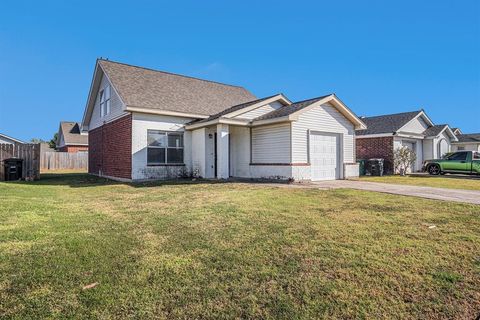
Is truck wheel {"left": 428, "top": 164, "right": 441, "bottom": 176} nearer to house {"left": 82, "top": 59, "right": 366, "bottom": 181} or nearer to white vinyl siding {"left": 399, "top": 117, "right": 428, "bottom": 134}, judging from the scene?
white vinyl siding {"left": 399, "top": 117, "right": 428, "bottom": 134}

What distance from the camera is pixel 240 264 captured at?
356cm

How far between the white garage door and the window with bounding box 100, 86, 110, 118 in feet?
39.7

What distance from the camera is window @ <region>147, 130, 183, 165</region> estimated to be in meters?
14.7

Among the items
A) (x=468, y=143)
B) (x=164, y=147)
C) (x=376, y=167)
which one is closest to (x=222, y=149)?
(x=164, y=147)

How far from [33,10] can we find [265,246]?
17460 mm

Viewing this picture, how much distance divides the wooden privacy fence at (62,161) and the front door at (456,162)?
33.9 m

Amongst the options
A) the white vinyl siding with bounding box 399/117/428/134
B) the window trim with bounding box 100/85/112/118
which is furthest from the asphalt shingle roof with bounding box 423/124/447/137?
the window trim with bounding box 100/85/112/118

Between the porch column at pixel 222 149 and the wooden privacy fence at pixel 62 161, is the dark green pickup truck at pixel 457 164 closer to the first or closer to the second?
the porch column at pixel 222 149

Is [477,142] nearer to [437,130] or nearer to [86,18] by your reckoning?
[437,130]

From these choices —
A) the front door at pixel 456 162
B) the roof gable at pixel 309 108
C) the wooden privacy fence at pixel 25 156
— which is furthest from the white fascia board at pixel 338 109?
the wooden privacy fence at pixel 25 156

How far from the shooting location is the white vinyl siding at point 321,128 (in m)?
13.3

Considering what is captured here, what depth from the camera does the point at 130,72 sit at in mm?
17234

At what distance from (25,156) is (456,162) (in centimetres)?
2618

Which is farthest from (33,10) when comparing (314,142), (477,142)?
(477,142)
